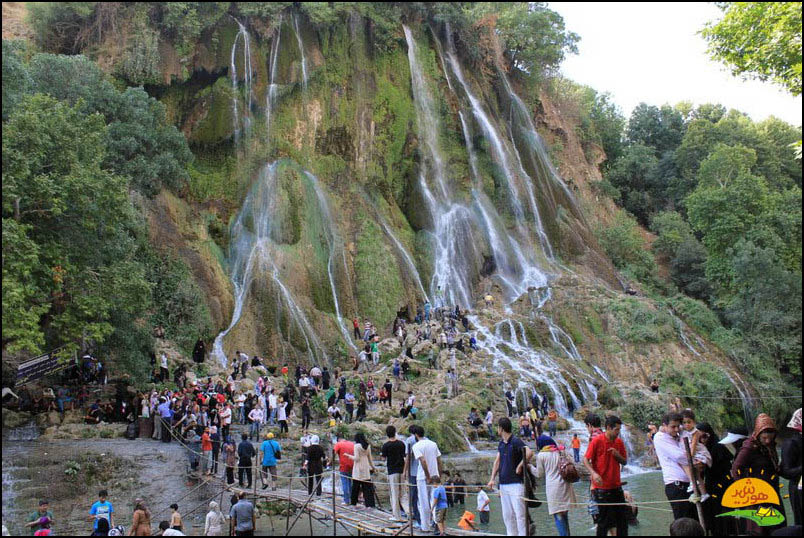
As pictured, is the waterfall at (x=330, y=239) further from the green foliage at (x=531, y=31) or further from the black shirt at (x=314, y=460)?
the green foliage at (x=531, y=31)

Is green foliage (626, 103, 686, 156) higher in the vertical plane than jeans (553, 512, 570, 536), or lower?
higher

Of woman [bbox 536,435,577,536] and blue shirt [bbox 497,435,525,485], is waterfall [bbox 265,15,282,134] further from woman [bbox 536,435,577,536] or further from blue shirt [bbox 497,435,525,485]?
woman [bbox 536,435,577,536]

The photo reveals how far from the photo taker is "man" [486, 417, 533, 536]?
314 inches

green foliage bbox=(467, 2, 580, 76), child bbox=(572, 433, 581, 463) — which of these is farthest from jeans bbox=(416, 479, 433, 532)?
green foliage bbox=(467, 2, 580, 76)

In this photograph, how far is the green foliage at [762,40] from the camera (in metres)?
17.7

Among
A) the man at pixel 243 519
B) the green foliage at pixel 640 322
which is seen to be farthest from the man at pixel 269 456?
the green foliage at pixel 640 322

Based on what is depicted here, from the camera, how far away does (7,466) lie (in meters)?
14.8

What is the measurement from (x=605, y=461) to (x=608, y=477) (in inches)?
7.0

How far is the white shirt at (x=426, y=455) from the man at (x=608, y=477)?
2.27m

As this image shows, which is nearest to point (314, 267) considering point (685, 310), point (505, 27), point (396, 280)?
point (396, 280)

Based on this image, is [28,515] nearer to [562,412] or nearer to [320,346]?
[320,346]

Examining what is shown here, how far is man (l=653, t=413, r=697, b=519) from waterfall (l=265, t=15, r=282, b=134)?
31492 millimetres

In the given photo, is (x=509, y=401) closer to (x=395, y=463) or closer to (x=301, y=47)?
(x=395, y=463)

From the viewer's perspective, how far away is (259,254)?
103 feet
